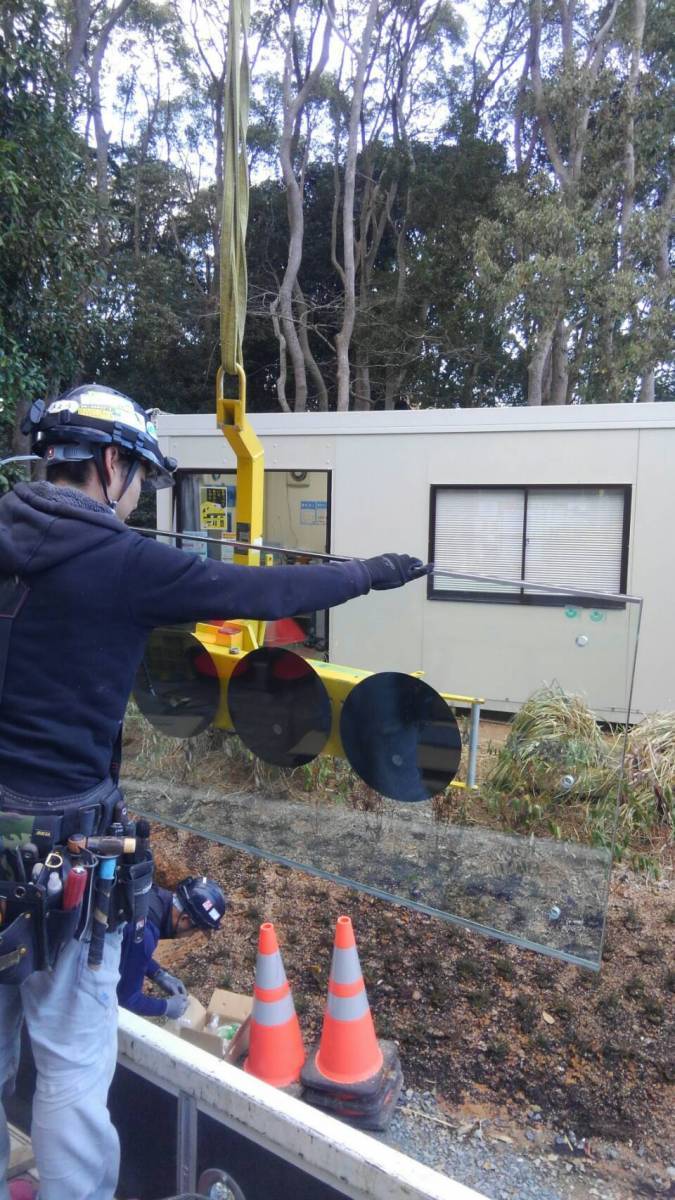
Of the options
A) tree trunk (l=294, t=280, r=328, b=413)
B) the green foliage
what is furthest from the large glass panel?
tree trunk (l=294, t=280, r=328, b=413)

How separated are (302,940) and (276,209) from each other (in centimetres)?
2239

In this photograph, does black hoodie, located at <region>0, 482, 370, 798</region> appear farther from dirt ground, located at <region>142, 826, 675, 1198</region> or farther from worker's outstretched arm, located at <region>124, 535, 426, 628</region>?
dirt ground, located at <region>142, 826, 675, 1198</region>

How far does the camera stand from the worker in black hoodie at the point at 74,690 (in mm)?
1525

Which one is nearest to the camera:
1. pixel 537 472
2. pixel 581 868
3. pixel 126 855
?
pixel 126 855

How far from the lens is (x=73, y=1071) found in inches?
60.6

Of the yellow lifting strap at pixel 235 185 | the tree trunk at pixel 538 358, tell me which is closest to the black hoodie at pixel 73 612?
the yellow lifting strap at pixel 235 185

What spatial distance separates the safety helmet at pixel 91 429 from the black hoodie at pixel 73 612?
0.15 meters

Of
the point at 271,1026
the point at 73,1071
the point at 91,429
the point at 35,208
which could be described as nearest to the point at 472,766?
the point at 271,1026

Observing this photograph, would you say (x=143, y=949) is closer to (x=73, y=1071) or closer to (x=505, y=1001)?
(x=73, y=1071)

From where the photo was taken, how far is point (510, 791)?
2.51 m

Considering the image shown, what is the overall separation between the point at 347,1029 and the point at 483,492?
5.37 meters

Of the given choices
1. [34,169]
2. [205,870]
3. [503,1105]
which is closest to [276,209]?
[34,169]

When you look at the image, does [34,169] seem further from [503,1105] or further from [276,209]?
[276,209]

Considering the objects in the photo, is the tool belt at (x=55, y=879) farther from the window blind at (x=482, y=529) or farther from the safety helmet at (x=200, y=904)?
the window blind at (x=482, y=529)
